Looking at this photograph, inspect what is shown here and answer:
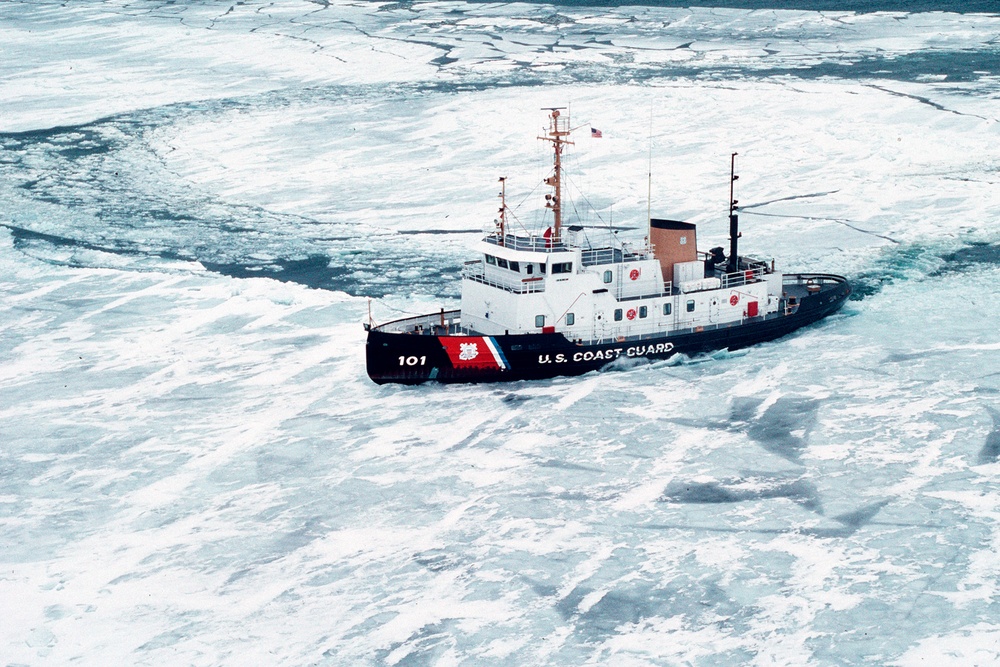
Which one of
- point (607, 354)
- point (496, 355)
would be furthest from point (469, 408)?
point (607, 354)

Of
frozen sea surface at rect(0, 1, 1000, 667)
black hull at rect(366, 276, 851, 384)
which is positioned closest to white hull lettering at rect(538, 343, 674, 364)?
black hull at rect(366, 276, 851, 384)

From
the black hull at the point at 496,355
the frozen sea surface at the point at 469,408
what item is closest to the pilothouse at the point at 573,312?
the black hull at the point at 496,355

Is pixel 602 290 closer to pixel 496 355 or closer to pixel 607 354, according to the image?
pixel 607 354

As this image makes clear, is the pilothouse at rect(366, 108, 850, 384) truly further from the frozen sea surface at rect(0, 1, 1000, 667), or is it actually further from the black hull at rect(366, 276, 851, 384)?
the frozen sea surface at rect(0, 1, 1000, 667)

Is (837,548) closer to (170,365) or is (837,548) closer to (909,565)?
(909,565)

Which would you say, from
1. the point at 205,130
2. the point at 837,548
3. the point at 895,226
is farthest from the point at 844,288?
the point at 205,130

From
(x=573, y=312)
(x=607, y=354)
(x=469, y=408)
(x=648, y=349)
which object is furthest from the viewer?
(x=648, y=349)
